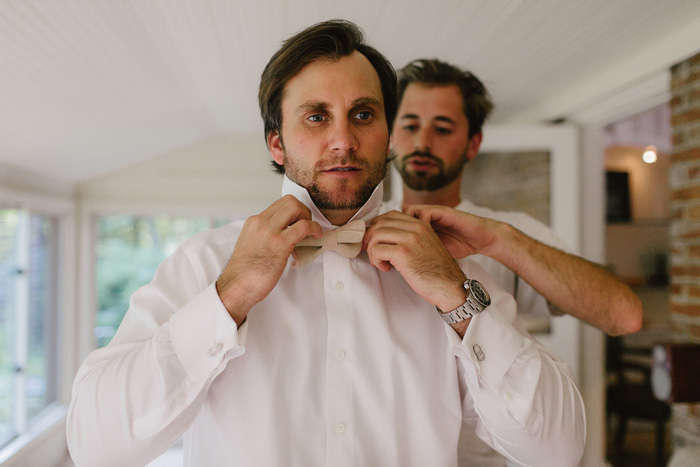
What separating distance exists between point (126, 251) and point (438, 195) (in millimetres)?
4080

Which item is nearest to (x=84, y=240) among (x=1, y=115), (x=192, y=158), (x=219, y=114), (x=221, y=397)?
(x=192, y=158)

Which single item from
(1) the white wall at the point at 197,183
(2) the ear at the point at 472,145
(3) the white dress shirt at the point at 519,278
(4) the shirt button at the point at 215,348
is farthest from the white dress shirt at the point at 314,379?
(1) the white wall at the point at 197,183

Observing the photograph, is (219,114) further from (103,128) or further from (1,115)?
(1,115)

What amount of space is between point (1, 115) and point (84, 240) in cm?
274

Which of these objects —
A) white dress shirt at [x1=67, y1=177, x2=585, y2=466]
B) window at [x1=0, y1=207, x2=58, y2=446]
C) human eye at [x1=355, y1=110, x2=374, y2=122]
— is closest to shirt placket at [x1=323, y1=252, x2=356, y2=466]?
white dress shirt at [x1=67, y1=177, x2=585, y2=466]

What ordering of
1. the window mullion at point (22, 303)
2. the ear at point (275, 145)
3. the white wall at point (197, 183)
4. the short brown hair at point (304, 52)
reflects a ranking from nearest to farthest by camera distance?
the short brown hair at point (304, 52), the ear at point (275, 145), the window mullion at point (22, 303), the white wall at point (197, 183)

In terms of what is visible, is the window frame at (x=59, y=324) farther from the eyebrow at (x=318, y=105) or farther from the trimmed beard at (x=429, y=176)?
the eyebrow at (x=318, y=105)

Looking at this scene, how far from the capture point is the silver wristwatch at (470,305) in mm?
1160

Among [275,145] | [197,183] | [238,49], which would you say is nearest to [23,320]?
[197,183]

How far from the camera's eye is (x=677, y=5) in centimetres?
201

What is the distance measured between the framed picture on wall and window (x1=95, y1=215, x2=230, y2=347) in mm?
4060

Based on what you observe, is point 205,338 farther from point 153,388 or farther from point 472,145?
point 472,145

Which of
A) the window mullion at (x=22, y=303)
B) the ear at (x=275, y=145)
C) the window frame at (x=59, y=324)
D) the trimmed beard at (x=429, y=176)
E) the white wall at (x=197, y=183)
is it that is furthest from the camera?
the white wall at (x=197, y=183)

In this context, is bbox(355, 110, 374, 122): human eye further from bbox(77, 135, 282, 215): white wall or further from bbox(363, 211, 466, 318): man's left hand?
bbox(77, 135, 282, 215): white wall
